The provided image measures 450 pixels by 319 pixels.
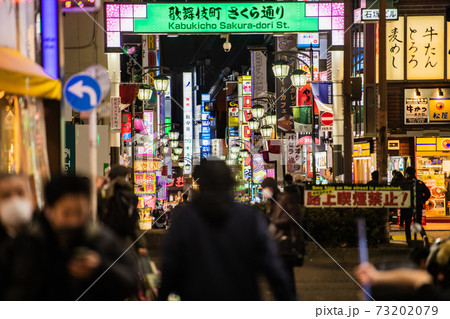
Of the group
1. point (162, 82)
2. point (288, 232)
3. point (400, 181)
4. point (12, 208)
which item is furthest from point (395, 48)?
point (12, 208)

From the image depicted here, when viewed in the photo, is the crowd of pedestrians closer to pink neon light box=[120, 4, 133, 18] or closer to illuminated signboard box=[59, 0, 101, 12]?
illuminated signboard box=[59, 0, 101, 12]

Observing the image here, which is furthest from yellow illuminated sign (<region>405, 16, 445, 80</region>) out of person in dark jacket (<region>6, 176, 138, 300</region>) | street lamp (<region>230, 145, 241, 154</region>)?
street lamp (<region>230, 145, 241, 154</region>)

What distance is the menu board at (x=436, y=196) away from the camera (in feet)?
91.1

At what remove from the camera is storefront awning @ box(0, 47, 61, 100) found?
28.9 ft

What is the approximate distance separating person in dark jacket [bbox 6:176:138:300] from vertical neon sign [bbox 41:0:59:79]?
842 cm

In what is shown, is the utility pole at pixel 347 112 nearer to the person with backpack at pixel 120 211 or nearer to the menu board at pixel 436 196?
the person with backpack at pixel 120 211

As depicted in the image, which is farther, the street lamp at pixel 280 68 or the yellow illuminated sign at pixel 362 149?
the yellow illuminated sign at pixel 362 149

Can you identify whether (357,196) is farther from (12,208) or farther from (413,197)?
(12,208)

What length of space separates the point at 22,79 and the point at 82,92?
3.15 feet

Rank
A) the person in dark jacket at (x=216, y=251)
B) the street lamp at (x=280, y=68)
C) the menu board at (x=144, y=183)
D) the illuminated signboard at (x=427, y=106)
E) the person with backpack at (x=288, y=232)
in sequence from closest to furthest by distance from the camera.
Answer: the person in dark jacket at (x=216, y=251) < the person with backpack at (x=288, y=232) < the street lamp at (x=280, y=68) < the illuminated signboard at (x=427, y=106) < the menu board at (x=144, y=183)

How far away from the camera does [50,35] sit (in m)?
11.7

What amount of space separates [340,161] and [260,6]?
599 cm

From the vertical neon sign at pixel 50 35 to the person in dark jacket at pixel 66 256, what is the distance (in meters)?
8.42

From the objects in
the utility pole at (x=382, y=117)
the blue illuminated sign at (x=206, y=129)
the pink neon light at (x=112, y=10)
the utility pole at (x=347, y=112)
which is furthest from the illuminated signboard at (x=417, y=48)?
the blue illuminated sign at (x=206, y=129)
